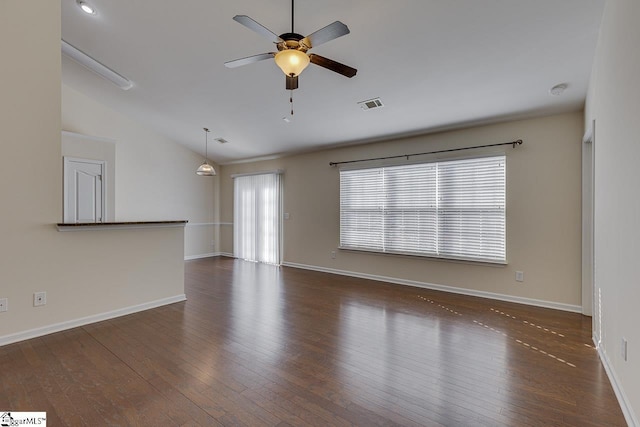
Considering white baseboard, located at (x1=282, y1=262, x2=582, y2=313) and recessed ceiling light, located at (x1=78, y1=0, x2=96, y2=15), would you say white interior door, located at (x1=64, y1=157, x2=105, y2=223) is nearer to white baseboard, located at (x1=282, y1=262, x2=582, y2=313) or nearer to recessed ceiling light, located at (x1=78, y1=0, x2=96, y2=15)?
recessed ceiling light, located at (x1=78, y1=0, x2=96, y2=15)

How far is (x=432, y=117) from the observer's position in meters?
4.44

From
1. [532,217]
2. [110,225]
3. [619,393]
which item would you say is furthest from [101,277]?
[532,217]

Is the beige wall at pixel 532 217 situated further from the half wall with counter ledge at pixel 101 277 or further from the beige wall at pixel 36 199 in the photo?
the beige wall at pixel 36 199

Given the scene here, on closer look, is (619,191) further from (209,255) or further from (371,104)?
(209,255)

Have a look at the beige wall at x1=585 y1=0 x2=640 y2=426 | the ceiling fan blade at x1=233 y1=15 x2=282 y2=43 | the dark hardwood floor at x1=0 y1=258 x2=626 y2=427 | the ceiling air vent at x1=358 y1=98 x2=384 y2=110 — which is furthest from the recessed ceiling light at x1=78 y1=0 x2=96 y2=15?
the beige wall at x1=585 y1=0 x2=640 y2=426

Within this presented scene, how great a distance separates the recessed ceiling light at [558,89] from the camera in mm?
3365

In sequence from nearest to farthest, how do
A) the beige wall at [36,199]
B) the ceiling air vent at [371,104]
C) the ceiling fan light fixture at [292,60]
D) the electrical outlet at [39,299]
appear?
the ceiling fan light fixture at [292,60], the beige wall at [36,199], the electrical outlet at [39,299], the ceiling air vent at [371,104]

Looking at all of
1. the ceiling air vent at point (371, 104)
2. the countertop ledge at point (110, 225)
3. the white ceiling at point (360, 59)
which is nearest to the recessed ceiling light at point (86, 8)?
the white ceiling at point (360, 59)

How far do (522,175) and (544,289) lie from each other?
60.8 inches

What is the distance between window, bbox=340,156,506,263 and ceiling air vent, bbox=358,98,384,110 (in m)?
1.33

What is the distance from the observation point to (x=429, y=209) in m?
4.97

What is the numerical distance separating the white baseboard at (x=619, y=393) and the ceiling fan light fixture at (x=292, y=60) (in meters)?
3.02

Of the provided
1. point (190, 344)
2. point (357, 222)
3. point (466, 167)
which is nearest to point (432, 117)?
point (466, 167)

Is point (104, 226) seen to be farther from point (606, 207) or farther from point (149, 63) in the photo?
point (606, 207)
